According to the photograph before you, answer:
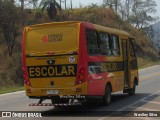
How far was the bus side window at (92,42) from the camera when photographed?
14917 mm

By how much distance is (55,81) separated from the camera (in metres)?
14.6

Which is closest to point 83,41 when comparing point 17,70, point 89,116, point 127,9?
point 89,116

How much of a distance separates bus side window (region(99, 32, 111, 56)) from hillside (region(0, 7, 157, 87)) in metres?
20.3

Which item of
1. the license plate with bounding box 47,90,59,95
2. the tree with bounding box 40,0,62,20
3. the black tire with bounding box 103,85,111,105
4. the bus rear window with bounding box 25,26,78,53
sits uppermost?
the tree with bounding box 40,0,62,20

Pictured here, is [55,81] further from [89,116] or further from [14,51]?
→ [14,51]

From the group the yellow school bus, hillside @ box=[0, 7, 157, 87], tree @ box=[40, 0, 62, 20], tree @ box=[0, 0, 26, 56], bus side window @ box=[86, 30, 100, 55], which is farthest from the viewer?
tree @ box=[40, 0, 62, 20]

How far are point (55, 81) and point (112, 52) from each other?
373 cm

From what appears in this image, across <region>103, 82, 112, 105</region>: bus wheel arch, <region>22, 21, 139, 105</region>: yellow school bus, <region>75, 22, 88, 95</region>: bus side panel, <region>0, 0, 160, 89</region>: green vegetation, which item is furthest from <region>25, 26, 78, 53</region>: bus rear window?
<region>0, 0, 160, 89</region>: green vegetation

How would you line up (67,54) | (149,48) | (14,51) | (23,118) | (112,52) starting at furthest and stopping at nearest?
(149,48), (14,51), (112,52), (67,54), (23,118)

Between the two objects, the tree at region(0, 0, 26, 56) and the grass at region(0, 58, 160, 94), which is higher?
the tree at region(0, 0, 26, 56)

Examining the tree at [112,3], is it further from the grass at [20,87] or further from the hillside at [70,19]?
the grass at [20,87]

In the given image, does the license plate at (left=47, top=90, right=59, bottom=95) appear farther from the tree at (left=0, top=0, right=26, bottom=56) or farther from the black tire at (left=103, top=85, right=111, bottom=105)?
the tree at (left=0, top=0, right=26, bottom=56)

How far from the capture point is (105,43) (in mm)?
16766

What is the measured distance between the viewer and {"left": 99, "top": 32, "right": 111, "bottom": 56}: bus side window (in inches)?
643
